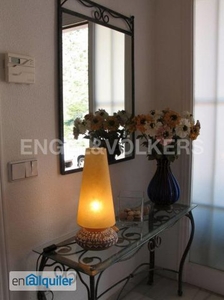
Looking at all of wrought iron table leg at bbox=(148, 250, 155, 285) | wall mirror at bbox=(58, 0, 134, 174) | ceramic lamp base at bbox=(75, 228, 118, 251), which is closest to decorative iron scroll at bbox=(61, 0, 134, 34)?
wall mirror at bbox=(58, 0, 134, 174)

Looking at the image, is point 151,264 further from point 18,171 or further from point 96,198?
point 18,171

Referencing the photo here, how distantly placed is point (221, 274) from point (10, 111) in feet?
6.55

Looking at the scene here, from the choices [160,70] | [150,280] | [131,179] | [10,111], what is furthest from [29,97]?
[150,280]

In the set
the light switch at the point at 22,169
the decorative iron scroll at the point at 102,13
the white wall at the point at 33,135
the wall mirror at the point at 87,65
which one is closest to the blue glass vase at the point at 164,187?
the wall mirror at the point at 87,65

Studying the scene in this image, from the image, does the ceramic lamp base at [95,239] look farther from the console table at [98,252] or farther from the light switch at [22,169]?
the light switch at [22,169]

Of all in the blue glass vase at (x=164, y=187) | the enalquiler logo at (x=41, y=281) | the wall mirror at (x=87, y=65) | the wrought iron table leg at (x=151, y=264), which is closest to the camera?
the enalquiler logo at (x=41, y=281)

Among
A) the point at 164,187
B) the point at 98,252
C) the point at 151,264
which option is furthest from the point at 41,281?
the point at 151,264

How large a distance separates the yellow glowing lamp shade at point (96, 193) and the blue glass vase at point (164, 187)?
2.31ft

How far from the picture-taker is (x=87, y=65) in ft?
5.82

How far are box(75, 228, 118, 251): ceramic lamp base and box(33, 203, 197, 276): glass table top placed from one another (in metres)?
0.03

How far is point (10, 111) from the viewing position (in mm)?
1377

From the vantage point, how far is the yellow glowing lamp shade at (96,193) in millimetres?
1366

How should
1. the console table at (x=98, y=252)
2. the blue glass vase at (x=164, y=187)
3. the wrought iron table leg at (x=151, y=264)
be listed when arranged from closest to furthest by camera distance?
A: 1. the console table at (x=98, y=252)
2. the blue glass vase at (x=164, y=187)
3. the wrought iron table leg at (x=151, y=264)

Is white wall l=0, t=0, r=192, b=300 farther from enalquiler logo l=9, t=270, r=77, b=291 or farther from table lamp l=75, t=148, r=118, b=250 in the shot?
table lamp l=75, t=148, r=118, b=250
